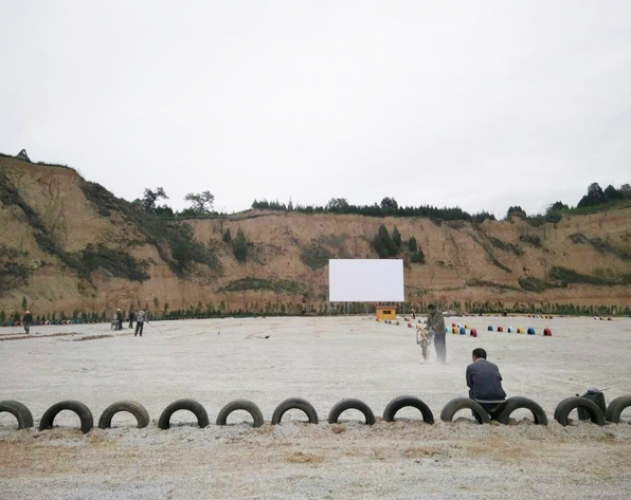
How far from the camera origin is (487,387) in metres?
8.22

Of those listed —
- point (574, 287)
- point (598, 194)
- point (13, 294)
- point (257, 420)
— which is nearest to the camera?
point (257, 420)

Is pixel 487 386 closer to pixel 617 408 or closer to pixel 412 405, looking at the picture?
pixel 412 405

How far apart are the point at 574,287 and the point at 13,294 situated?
72.0 metres

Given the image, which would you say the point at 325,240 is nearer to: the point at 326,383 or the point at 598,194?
the point at 598,194

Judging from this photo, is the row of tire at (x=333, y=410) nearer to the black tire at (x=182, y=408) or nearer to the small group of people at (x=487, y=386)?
the black tire at (x=182, y=408)

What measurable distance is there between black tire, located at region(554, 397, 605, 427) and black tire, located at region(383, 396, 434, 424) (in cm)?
188

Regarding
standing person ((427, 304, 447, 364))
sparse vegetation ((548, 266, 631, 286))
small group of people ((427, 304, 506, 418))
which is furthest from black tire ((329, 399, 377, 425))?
sparse vegetation ((548, 266, 631, 286))

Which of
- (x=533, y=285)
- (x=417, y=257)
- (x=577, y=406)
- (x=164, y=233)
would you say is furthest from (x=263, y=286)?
(x=577, y=406)

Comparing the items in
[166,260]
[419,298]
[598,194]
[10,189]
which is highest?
[598,194]

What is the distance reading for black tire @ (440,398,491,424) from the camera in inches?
315

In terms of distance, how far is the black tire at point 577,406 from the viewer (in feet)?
26.0

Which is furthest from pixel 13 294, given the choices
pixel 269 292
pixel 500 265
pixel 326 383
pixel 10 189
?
pixel 500 265

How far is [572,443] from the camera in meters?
7.12

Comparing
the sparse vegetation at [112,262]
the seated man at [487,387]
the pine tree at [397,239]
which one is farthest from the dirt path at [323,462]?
the pine tree at [397,239]
